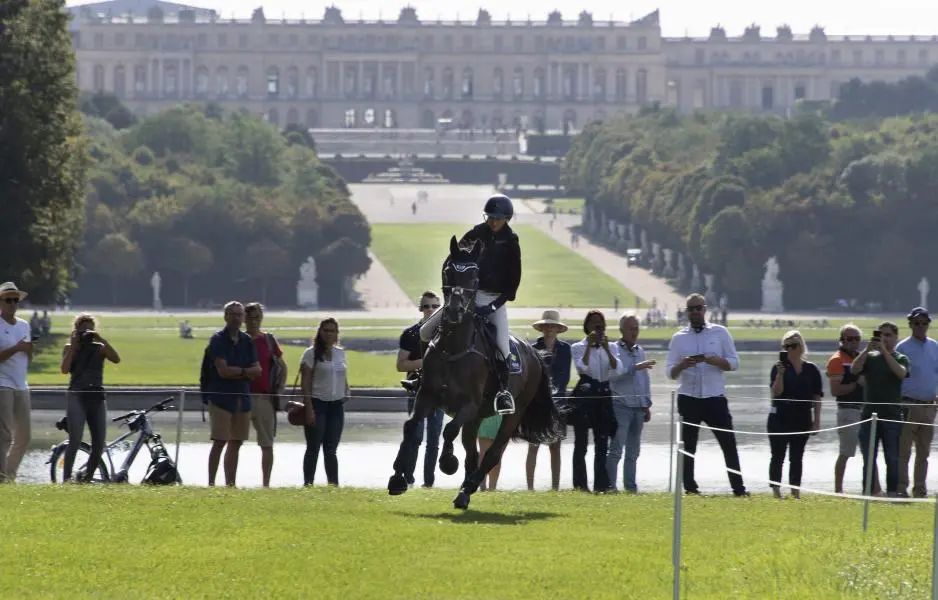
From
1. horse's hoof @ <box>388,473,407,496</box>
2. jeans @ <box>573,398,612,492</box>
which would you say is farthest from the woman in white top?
horse's hoof @ <box>388,473,407,496</box>

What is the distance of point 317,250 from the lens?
9906 centimetres

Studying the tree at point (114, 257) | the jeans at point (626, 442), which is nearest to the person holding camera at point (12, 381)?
the jeans at point (626, 442)

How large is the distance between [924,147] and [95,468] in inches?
3506

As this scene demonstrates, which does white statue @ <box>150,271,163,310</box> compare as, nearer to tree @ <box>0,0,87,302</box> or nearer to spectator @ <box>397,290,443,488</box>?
tree @ <box>0,0,87,302</box>

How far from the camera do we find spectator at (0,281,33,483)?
19000mm

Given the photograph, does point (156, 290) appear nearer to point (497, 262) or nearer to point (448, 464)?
point (497, 262)

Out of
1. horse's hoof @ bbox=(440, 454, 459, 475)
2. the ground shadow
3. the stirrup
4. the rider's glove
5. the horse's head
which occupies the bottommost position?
the ground shadow

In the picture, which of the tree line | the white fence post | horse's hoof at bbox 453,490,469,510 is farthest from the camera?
the tree line

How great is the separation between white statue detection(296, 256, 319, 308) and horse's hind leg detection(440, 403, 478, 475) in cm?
8180

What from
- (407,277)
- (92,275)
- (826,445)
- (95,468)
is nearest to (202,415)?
(95,468)

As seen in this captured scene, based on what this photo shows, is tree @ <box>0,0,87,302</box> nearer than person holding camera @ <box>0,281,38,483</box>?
No

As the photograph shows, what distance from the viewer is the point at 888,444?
1762cm

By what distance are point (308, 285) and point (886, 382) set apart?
79.4 m

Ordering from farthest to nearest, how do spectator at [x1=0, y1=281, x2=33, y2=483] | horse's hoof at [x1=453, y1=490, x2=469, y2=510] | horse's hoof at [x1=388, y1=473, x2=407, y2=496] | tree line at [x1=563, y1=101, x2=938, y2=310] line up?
tree line at [x1=563, y1=101, x2=938, y2=310] < spectator at [x1=0, y1=281, x2=33, y2=483] < horse's hoof at [x1=453, y1=490, x2=469, y2=510] < horse's hoof at [x1=388, y1=473, x2=407, y2=496]
